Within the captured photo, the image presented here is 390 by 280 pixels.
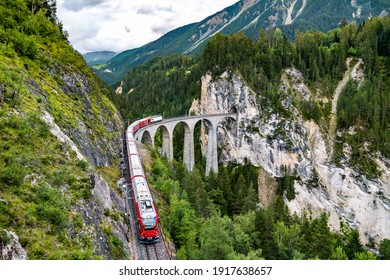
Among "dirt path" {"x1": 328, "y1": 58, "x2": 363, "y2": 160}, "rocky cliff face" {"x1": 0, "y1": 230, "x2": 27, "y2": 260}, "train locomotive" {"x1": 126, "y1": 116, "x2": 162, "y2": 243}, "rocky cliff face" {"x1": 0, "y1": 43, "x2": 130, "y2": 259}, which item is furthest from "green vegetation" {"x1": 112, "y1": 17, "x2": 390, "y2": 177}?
"rocky cliff face" {"x1": 0, "y1": 230, "x2": 27, "y2": 260}

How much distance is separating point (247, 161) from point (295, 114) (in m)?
17.7

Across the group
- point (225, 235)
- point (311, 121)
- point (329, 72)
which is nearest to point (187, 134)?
point (311, 121)

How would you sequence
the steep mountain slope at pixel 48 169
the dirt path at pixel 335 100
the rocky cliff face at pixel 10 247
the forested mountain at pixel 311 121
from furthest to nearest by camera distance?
the dirt path at pixel 335 100
the forested mountain at pixel 311 121
the steep mountain slope at pixel 48 169
the rocky cliff face at pixel 10 247

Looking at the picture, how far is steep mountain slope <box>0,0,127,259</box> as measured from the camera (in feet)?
50.2

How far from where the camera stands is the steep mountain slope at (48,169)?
50.2 feet

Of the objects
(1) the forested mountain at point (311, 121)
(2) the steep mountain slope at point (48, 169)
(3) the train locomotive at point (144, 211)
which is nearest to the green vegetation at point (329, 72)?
(1) the forested mountain at point (311, 121)

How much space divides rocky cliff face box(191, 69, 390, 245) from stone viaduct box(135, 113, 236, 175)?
638 cm

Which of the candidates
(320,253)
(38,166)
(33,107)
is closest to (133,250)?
(38,166)

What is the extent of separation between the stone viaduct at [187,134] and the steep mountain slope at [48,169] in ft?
84.9

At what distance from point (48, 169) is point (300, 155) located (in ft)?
234

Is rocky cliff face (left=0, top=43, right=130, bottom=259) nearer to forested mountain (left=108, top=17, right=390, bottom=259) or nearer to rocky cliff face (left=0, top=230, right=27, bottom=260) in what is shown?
rocky cliff face (left=0, top=230, right=27, bottom=260)

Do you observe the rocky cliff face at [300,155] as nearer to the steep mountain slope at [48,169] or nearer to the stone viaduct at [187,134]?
the stone viaduct at [187,134]

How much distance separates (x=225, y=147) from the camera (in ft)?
289

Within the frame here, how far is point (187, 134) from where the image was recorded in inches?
2923
